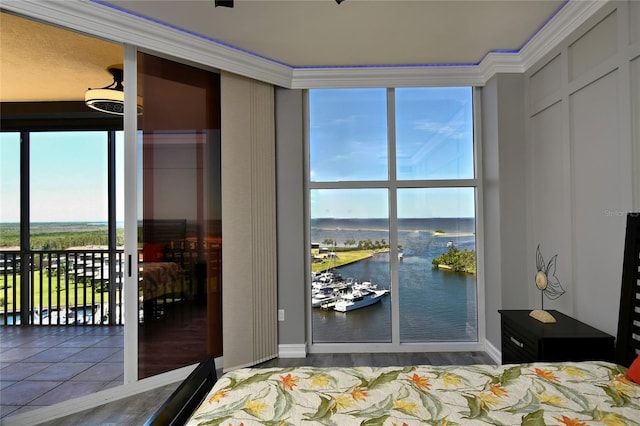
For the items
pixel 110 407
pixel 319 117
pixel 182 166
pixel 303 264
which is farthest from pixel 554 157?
pixel 110 407

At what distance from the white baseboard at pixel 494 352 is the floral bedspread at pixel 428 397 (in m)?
1.73

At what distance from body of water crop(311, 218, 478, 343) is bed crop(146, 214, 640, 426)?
6.55ft

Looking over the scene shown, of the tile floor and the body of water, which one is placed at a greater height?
the body of water

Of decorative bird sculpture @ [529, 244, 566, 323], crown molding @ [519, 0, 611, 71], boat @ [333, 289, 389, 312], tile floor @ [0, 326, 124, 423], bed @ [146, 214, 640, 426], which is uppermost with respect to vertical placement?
crown molding @ [519, 0, 611, 71]

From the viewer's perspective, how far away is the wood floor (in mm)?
2416

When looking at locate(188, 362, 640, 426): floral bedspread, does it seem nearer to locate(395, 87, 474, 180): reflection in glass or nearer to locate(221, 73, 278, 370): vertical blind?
locate(221, 73, 278, 370): vertical blind

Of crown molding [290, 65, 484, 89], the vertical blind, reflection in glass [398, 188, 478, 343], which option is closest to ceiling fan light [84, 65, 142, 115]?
the vertical blind

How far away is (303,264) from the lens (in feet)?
11.7

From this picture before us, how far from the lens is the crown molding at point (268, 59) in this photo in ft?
7.64

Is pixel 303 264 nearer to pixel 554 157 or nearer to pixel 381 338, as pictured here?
pixel 381 338

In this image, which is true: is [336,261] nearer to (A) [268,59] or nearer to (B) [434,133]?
(B) [434,133]

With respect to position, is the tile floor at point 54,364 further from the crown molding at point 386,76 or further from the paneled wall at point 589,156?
the paneled wall at point 589,156

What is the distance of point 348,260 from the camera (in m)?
3.71

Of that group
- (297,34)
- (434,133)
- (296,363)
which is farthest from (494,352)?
(297,34)
